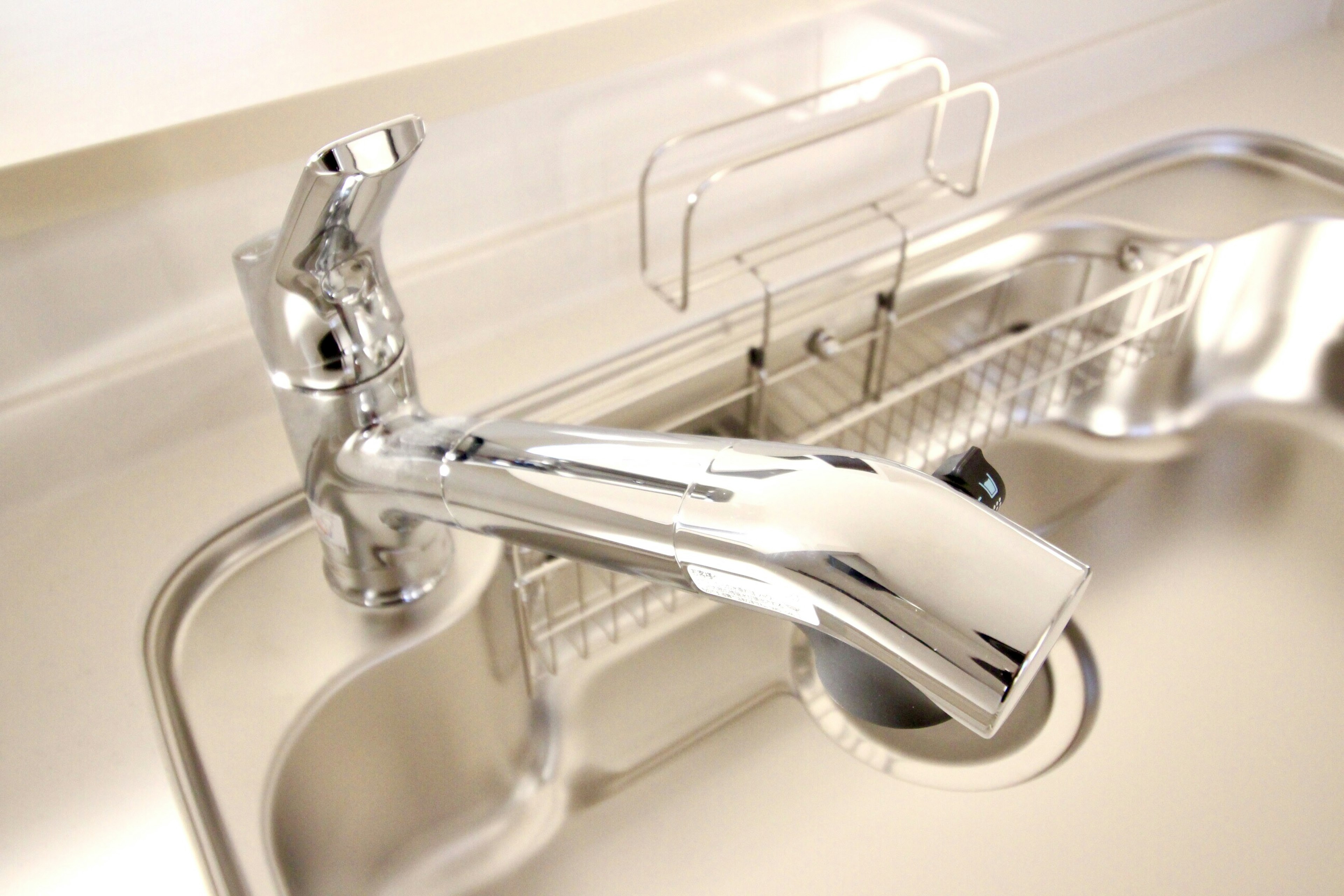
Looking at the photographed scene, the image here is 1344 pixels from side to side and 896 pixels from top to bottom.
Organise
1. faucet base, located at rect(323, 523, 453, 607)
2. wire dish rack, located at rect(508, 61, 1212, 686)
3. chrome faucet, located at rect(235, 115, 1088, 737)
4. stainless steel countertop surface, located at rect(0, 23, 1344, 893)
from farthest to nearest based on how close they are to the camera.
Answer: wire dish rack, located at rect(508, 61, 1212, 686) → faucet base, located at rect(323, 523, 453, 607) → stainless steel countertop surface, located at rect(0, 23, 1344, 893) → chrome faucet, located at rect(235, 115, 1088, 737)

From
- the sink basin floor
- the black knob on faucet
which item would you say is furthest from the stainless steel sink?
the black knob on faucet

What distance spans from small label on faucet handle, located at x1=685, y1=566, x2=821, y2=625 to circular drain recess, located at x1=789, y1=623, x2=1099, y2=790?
1.13ft

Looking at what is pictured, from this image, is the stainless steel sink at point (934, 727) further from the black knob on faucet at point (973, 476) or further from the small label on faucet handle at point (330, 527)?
the black knob on faucet at point (973, 476)

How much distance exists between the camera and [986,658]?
0.32 metres

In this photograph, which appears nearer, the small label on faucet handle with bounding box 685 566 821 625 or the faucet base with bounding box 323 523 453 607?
the small label on faucet handle with bounding box 685 566 821 625

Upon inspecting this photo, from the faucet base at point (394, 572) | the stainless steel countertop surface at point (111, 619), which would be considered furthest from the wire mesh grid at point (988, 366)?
the faucet base at point (394, 572)

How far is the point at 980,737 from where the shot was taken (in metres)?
0.69

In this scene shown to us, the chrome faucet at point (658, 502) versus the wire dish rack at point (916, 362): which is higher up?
the chrome faucet at point (658, 502)

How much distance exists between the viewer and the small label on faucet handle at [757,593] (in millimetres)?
354

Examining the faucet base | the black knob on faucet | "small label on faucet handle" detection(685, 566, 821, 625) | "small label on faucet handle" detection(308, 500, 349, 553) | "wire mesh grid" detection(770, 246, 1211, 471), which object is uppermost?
the black knob on faucet

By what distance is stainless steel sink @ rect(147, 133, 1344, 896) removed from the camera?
1.86 feet

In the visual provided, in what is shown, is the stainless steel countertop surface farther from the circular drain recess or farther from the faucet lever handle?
the circular drain recess

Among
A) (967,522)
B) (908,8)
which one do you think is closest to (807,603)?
(967,522)

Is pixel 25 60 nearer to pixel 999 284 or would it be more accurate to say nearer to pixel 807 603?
pixel 807 603
